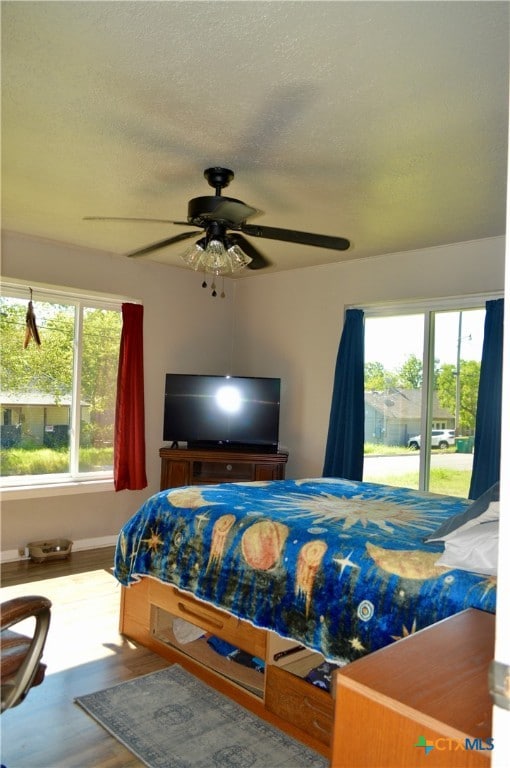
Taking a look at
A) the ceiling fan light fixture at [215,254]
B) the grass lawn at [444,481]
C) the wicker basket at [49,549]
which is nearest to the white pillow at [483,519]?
the ceiling fan light fixture at [215,254]

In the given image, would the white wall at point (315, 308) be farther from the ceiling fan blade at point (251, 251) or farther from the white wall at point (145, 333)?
the ceiling fan blade at point (251, 251)

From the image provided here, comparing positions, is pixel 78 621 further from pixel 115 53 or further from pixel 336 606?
pixel 115 53

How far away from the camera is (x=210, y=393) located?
17.2ft

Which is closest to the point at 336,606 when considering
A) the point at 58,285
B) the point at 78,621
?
the point at 78,621

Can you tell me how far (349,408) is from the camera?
4801mm

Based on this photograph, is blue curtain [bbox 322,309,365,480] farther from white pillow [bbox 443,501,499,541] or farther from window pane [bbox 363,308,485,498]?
white pillow [bbox 443,501,499,541]

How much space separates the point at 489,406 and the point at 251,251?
198cm

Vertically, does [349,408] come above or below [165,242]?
below

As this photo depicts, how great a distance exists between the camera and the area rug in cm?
214

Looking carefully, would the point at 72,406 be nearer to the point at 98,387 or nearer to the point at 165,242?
the point at 98,387

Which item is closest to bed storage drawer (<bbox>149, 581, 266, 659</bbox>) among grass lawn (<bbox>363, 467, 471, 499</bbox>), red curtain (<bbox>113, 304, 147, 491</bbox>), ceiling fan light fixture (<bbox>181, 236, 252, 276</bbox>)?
ceiling fan light fixture (<bbox>181, 236, 252, 276</bbox>)

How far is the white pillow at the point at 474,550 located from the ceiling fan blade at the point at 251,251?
1.75 meters

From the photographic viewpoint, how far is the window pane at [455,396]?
4250 millimetres

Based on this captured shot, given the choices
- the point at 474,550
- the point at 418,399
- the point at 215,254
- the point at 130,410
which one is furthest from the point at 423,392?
the point at 474,550
